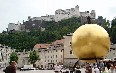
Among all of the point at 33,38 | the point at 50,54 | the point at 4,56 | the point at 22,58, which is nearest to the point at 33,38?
the point at 33,38

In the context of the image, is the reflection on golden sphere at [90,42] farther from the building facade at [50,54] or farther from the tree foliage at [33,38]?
the tree foliage at [33,38]

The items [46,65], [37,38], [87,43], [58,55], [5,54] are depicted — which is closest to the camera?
[87,43]

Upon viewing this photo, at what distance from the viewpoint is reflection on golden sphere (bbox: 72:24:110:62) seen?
10.6 feet

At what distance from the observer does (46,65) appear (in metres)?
139

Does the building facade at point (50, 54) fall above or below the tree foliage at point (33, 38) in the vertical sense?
below

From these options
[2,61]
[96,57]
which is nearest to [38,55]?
[2,61]

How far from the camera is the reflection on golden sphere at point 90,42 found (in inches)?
127

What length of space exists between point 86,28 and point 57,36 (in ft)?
552

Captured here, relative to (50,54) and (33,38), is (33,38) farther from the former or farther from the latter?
(50,54)

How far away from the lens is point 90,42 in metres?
3.21

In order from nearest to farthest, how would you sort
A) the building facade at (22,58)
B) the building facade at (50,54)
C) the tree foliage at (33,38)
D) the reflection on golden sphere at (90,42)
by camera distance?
the reflection on golden sphere at (90,42) < the building facade at (50,54) < the building facade at (22,58) < the tree foliage at (33,38)

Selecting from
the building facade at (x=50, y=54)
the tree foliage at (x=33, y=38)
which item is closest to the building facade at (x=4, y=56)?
the tree foliage at (x=33, y=38)

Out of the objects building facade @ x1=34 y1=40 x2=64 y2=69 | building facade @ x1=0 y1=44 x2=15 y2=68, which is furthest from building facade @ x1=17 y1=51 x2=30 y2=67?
building facade @ x1=34 y1=40 x2=64 y2=69

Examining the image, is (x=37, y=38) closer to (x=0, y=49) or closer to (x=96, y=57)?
(x=0, y=49)
